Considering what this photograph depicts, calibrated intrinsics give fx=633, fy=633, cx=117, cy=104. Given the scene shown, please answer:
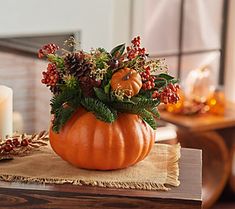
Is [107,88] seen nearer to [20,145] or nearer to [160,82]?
[160,82]

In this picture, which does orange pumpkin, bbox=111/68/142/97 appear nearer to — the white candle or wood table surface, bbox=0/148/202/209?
wood table surface, bbox=0/148/202/209

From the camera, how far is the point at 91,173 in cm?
132

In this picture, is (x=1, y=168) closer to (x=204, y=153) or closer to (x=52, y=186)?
(x=52, y=186)

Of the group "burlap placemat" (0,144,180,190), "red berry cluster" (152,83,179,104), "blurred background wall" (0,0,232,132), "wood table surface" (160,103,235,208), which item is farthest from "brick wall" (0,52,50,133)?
"red berry cluster" (152,83,179,104)

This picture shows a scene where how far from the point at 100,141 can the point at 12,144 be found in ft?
0.80

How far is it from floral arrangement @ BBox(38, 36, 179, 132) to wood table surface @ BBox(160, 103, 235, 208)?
2.00 meters

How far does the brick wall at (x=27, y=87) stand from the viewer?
122 inches

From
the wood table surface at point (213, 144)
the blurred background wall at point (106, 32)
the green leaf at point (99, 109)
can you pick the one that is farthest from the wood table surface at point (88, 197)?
the wood table surface at point (213, 144)

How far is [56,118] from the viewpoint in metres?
1.32

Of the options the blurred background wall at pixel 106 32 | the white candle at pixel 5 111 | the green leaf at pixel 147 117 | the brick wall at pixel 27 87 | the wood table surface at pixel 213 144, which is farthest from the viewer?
the wood table surface at pixel 213 144

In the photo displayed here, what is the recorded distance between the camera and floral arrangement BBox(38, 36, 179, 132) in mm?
1277

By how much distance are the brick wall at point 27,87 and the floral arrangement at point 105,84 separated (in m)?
1.79

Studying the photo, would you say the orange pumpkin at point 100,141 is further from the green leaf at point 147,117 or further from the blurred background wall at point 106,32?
the blurred background wall at point 106,32

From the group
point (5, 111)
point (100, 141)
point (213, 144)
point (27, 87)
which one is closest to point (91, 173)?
→ point (100, 141)
